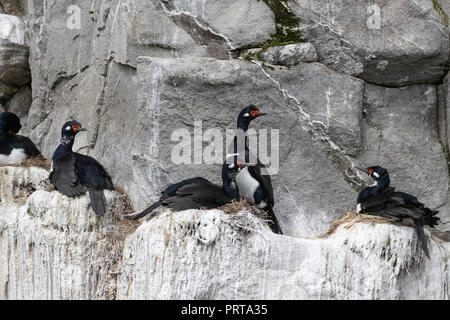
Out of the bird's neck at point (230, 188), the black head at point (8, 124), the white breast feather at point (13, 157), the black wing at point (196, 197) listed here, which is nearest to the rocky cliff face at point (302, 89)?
the bird's neck at point (230, 188)

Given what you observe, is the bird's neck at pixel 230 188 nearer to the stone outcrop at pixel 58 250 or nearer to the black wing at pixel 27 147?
the stone outcrop at pixel 58 250

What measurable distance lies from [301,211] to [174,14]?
2.48 m

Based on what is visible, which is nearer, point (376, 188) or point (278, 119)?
point (376, 188)

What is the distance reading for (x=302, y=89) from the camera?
8.02 metres

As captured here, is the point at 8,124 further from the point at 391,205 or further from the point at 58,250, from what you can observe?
the point at 391,205

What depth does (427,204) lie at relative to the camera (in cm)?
809

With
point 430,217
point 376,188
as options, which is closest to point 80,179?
point 376,188

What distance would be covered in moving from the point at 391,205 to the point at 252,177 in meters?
1.53

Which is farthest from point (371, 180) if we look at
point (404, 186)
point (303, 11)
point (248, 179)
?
point (303, 11)

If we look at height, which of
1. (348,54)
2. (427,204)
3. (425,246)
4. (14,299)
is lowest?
(14,299)

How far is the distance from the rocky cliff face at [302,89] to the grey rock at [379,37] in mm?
11

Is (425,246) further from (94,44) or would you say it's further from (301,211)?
(94,44)

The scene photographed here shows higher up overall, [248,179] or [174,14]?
[174,14]

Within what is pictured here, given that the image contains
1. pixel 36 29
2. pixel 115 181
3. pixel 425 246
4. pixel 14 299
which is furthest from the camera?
pixel 36 29
